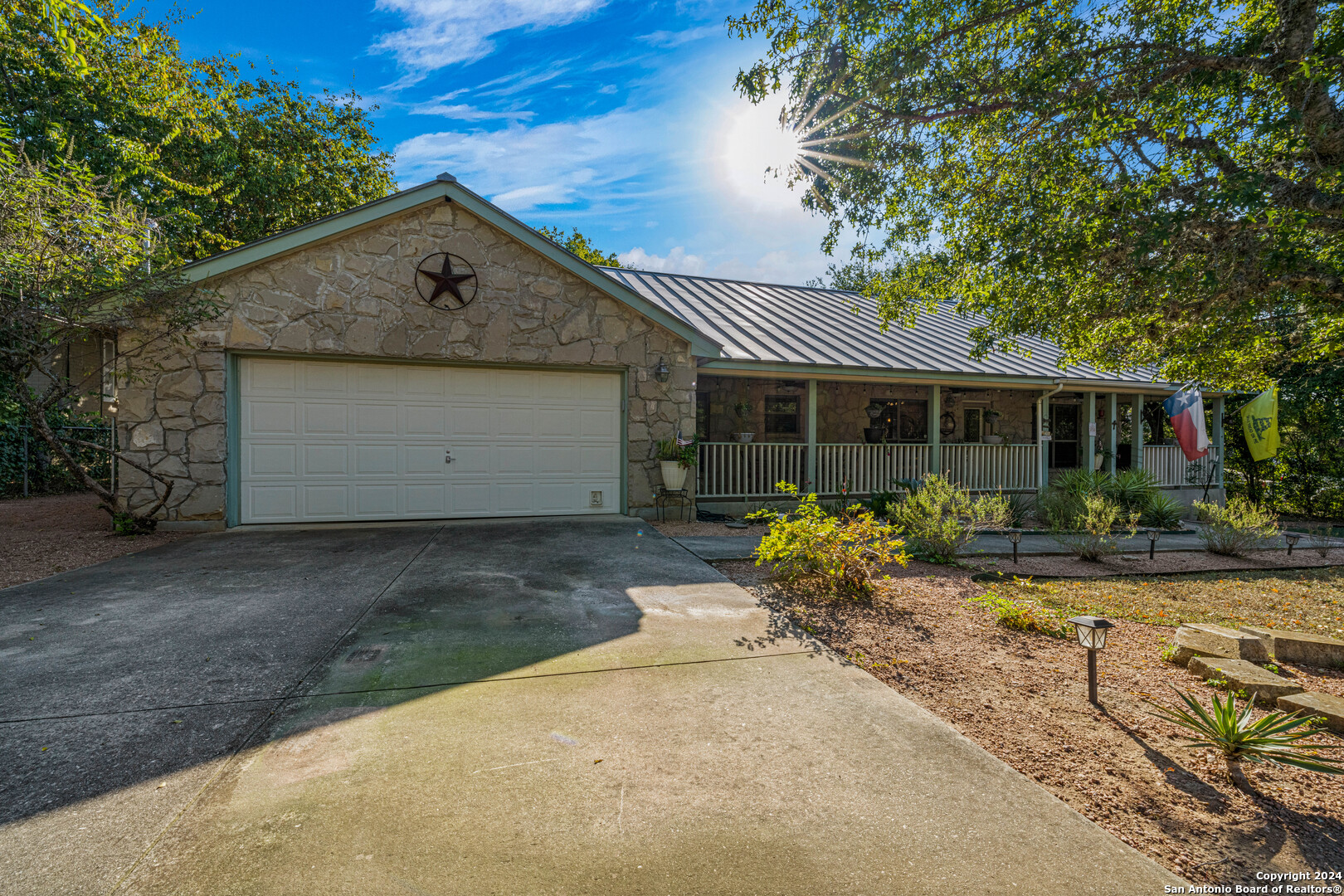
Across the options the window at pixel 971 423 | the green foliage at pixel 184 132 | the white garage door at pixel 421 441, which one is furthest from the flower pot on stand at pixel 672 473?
the window at pixel 971 423

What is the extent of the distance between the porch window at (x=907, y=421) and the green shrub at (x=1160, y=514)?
13.1 feet

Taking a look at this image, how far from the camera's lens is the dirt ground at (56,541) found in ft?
18.1

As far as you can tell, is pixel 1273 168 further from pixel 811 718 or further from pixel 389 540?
pixel 389 540

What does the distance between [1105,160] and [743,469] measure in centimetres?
618

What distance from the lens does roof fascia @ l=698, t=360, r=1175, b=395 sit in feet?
30.5

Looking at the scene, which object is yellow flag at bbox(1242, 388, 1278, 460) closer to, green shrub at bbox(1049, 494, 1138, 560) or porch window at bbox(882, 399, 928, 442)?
porch window at bbox(882, 399, 928, 442)

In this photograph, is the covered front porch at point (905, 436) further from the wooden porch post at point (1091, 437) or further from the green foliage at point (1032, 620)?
the green foliage at point (1032, 620)

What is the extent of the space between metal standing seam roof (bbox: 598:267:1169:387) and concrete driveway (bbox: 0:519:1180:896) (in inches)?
252

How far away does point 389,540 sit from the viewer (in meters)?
6.81

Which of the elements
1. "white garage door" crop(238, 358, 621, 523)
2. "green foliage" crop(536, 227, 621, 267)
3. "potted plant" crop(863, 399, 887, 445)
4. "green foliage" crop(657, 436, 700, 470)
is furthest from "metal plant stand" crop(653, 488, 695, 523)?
"green foliage" crop(536, 227, 621, 267)

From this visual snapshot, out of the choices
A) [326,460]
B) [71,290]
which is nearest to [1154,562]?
[326,460]

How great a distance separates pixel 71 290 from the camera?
235 inches

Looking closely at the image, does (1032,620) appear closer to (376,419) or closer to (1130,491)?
(376,419)

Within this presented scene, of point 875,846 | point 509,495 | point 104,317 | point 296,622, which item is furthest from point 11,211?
point 875,846
